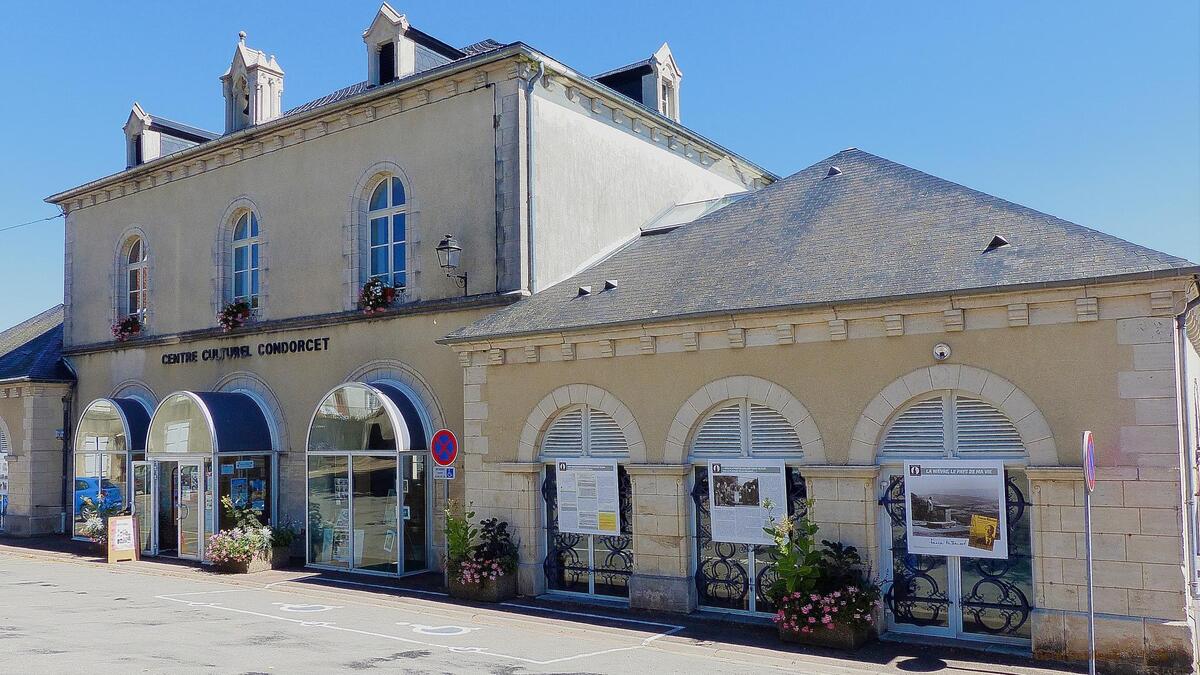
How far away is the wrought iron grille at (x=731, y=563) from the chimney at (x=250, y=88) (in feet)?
40.1

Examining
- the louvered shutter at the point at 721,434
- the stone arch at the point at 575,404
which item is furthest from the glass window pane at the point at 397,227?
the louvered shutter at the point at 721,434

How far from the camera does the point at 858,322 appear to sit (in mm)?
10398

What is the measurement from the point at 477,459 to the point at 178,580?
17.9ft

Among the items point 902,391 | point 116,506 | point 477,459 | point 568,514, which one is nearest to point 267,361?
point 116,506

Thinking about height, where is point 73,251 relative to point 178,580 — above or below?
above

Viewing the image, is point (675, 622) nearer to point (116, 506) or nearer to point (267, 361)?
point (267, 361)

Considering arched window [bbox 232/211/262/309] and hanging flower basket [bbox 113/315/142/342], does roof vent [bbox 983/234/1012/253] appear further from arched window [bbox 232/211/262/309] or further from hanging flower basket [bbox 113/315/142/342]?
hanging flower basket [bbox 113/315/142/342]

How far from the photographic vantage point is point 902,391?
33.2 ft

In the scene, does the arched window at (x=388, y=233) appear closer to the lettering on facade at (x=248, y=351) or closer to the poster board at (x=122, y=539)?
the lettering on facade at (x=248, y=351)

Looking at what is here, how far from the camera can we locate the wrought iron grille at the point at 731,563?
11.1 metres

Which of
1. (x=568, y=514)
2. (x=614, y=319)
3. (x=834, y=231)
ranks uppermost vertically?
(x=834, y=231)

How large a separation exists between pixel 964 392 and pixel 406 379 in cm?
878

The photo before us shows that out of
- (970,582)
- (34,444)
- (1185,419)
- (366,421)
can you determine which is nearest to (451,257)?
(366,421)

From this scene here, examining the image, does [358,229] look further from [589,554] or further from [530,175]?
[589,554]
